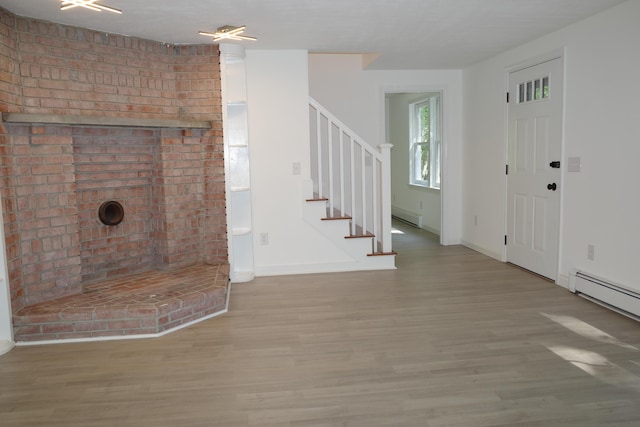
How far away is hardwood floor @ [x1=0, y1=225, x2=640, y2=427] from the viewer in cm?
242

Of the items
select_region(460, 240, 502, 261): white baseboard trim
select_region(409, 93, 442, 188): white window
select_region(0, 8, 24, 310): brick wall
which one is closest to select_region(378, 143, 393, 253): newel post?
select_region(460, 240, 502, 261): white baseboard trim

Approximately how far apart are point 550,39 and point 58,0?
4.12 meters

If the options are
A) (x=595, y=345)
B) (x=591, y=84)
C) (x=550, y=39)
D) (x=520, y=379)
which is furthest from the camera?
(x=550, y=39)

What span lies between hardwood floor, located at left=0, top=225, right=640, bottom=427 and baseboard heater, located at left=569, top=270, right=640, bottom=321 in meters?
0.09

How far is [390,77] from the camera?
253 inches

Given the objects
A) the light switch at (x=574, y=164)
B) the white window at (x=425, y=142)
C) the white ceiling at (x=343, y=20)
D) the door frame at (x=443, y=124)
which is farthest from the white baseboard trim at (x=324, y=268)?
the white window at (x=425, y=142)

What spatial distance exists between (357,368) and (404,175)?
6.43 meters

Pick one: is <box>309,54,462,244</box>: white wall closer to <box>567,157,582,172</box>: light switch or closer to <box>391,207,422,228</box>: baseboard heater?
<box>391,207,422,228</box>: baseboard heater

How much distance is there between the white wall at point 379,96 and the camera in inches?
245

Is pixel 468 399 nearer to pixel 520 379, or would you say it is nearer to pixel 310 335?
pixel 520 379

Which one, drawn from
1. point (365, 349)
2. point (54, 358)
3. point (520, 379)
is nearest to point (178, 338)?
point (54, 358)

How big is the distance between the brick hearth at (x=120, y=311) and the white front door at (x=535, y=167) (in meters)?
3.09

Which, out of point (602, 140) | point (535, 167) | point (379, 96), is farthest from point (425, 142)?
point (602, 140)

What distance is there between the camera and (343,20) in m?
4.02
